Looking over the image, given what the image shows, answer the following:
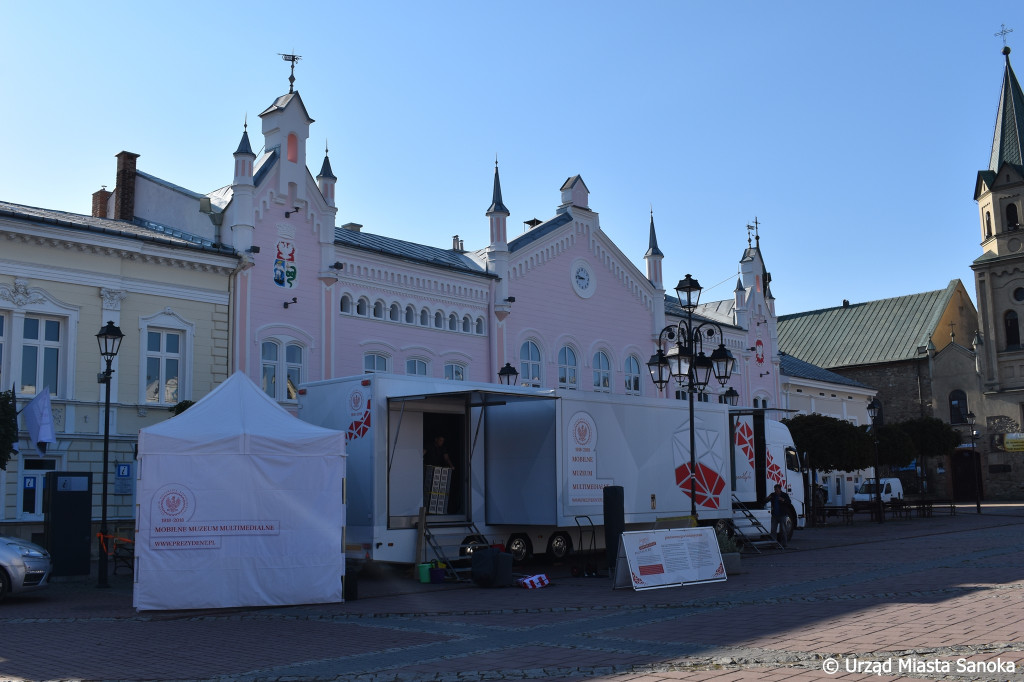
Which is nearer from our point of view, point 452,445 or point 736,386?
point 452,445

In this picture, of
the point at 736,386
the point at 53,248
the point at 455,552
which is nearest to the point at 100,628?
the point at 455,552

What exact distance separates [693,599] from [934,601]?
3427 millimetres

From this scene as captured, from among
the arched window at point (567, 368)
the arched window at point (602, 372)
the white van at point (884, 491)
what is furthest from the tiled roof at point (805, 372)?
the arched window at point (567, 368)

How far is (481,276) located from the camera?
107 ft

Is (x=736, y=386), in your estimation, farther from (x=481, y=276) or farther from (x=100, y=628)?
(x=100, y=628)

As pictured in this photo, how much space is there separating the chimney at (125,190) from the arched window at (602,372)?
17288mm

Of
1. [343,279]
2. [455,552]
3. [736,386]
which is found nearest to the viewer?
[455,552]

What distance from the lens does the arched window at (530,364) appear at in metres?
33.6

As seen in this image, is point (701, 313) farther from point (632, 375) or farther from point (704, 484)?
point (704, 484)

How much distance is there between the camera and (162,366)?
80.3 feet

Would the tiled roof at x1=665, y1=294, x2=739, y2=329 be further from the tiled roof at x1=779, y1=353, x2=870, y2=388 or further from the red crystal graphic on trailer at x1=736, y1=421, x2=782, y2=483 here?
the red crystal graphic on trailer at x1=736, y1=421, x2=782, y2=483

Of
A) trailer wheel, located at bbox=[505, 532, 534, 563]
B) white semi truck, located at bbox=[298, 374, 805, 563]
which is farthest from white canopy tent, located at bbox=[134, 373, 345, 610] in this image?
trailer wheel, located at bbox=[505, 532, 534, 563]

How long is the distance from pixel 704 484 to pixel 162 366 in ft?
46.0

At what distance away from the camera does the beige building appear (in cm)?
2208
